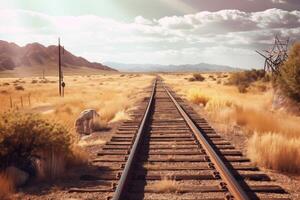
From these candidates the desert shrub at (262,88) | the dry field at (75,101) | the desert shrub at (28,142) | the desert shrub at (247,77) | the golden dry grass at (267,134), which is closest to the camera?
the desert shrub at (28,142)

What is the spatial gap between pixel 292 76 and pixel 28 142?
12837mm

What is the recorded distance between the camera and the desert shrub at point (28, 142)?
712cm

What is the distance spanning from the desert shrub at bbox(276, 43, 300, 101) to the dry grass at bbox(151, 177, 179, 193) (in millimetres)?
12076

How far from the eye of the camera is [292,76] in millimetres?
16953

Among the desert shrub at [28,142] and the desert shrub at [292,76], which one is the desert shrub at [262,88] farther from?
the desert shrub at [28,142]

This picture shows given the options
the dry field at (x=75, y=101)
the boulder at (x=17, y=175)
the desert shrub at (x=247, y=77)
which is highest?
the desert shrub at (x=247, y=77)

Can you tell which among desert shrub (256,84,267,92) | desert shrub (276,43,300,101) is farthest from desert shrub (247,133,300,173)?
desert shrub (256,84,267,92)

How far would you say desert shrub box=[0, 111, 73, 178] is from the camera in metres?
7.12

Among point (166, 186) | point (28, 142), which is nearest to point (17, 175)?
point (28, 142)

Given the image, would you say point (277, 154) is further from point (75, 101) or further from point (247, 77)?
point (247, 77)

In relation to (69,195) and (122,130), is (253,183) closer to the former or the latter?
(69,195)

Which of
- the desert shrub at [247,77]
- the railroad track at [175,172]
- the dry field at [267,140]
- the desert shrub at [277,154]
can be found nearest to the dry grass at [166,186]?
the railroad track at [175,172]

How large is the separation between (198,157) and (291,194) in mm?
2541

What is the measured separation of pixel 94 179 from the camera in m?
6.66
